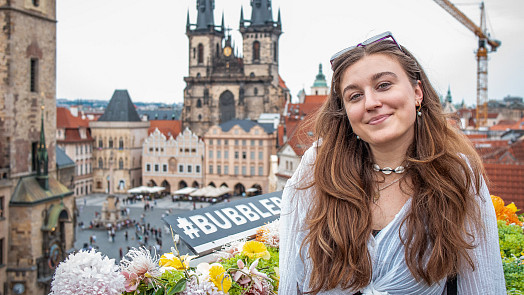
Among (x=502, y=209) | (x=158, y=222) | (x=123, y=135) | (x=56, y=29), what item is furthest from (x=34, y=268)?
(x=123, y=135)

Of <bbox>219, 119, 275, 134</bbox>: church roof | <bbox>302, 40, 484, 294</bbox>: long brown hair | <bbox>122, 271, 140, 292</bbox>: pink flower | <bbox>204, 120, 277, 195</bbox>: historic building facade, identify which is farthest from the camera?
<bbox>219, 119, 275, 134</bbox>: church roof

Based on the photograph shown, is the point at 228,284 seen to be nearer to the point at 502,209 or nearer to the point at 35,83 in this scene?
the point at 502,209

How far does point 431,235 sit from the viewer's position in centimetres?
210

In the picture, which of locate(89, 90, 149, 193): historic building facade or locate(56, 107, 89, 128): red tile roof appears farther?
locate(89, 90, 149, 193): historic building facade

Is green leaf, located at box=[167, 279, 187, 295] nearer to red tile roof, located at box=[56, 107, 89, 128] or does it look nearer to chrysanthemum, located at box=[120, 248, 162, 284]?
chrysanthemum, located at box=[120, 248, 162, 284]

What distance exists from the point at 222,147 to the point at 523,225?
46.3 metres

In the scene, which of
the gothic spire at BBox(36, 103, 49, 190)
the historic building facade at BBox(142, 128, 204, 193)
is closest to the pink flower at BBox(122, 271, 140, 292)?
the gothic spire at BBox(36, 103, 49, 190)

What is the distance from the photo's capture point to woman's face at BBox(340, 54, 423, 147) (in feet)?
7.13

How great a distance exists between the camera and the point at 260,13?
61.6 meters

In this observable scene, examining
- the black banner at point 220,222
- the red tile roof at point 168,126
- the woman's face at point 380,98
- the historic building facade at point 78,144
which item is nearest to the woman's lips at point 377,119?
the woman's face at point 380,98

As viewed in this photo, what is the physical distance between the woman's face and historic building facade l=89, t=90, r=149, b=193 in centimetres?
5169

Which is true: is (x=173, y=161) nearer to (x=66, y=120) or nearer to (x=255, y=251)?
(x=66, y=120)

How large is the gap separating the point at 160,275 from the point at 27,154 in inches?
601

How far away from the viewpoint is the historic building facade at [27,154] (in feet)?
50.8
